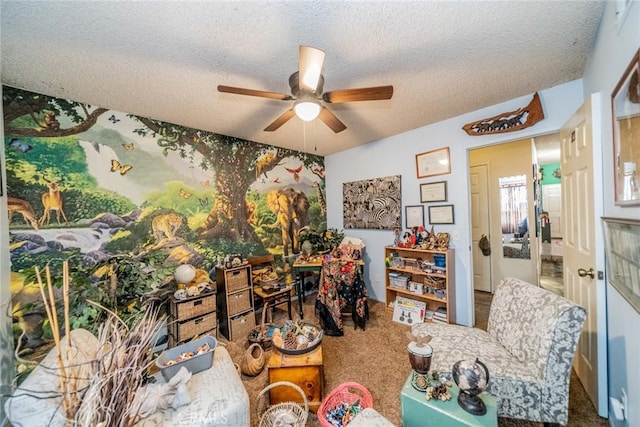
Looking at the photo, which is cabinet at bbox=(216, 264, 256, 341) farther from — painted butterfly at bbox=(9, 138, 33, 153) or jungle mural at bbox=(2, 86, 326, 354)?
painted butterfly at bbox=(9, 138, 33, 153)

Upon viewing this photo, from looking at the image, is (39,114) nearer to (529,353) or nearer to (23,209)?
(23,209)

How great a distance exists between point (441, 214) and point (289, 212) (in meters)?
2.18

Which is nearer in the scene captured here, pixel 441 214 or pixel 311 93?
pixel 311 93

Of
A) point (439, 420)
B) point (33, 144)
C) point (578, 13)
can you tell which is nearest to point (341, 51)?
point (578, 13)

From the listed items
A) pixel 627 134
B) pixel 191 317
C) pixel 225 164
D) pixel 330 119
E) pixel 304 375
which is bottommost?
→ pixel 304 375

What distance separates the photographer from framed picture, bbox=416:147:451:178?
111 inches

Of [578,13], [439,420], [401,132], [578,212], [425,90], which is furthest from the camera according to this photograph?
[401,132]

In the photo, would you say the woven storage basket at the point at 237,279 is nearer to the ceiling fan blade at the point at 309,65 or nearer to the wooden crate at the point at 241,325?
the wooden crate at the point at 241,325

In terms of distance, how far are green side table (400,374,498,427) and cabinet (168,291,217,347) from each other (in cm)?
204

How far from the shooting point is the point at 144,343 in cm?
74

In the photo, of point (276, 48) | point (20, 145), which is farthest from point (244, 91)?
point (20, 145)

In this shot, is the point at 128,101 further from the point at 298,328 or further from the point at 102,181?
the point at 298,328

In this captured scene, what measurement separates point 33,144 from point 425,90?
11.0 ft

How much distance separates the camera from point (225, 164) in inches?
119
